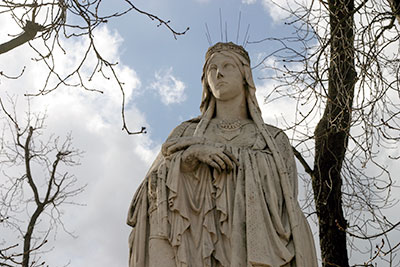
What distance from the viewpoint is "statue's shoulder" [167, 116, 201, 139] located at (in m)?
7.54

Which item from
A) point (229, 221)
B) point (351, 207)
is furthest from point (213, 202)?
point (351, 207)

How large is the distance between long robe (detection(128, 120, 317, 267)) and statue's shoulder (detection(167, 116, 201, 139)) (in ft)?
1.65

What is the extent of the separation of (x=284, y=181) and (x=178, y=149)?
95 cm

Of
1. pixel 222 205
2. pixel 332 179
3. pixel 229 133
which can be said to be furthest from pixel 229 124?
pixel 332 179

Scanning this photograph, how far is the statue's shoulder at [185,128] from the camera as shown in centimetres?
754

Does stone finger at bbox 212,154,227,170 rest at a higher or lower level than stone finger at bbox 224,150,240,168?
lower

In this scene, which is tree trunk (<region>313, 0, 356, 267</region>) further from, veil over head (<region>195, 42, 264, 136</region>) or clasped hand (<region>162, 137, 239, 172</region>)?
clasped hand (<region>162, 137, 239, 172</region>)

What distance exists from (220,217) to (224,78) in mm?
1486

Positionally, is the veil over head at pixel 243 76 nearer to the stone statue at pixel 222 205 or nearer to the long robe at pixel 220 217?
the stone statue at pixel 222 205

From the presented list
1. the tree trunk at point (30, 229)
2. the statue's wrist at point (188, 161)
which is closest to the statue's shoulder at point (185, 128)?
the statue's wrist at point (188, 161)

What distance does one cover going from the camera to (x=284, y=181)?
6918 millimetres

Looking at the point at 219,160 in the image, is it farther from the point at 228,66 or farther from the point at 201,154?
the point at 228,66

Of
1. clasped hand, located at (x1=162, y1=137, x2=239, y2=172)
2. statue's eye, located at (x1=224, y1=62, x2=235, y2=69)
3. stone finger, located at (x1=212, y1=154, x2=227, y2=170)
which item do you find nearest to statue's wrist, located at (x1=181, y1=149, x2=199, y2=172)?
clasped hand, located at (x1=162, y1=137, x2=239, y2=172)

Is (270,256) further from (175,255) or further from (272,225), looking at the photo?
(175,255)
